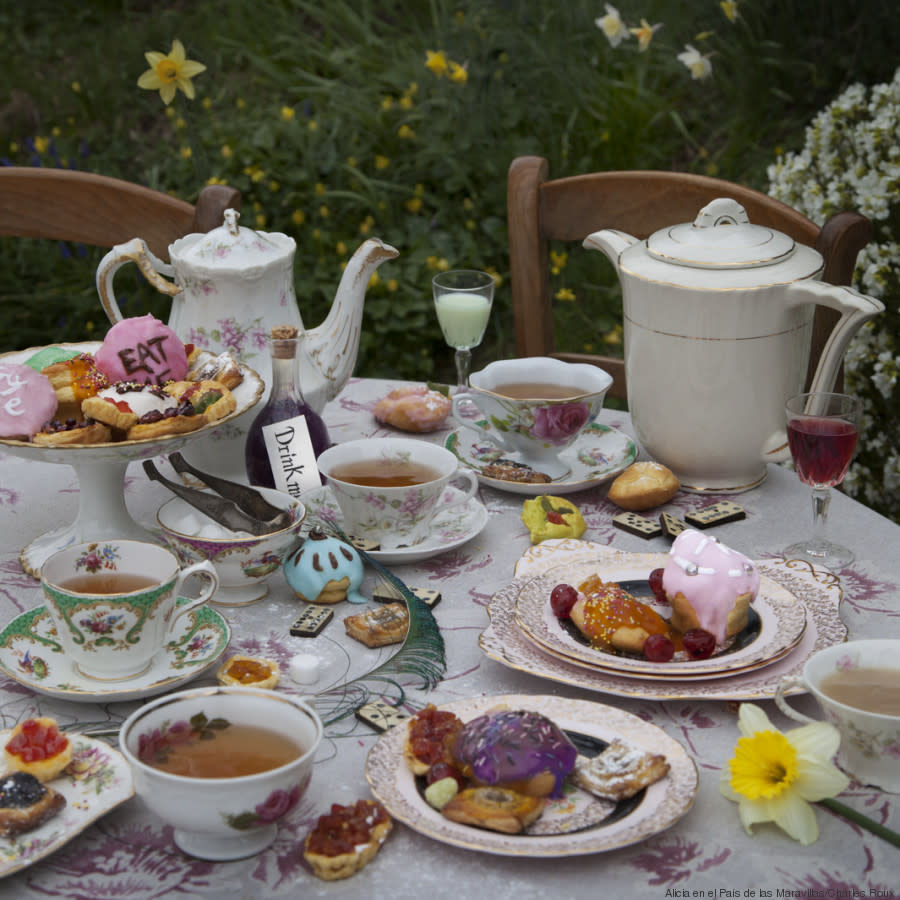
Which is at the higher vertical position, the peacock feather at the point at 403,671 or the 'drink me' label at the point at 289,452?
the 'drink me' label at the point at 289,452

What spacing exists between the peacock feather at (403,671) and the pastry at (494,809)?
0.19m

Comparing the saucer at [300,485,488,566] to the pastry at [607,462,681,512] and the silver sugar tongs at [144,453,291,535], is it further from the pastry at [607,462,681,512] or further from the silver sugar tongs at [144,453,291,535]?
the pastry at [607,462,681,512]

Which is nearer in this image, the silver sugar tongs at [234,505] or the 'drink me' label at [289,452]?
the silver sugar tongs at [234,505]

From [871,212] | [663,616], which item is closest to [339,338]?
[663,616]

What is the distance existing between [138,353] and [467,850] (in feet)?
2.22

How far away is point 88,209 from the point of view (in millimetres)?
2018

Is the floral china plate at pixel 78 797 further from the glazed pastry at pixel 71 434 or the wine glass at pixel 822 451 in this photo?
the wine glass at pixel 822 451

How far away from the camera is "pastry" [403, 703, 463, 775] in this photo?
2.90 feet

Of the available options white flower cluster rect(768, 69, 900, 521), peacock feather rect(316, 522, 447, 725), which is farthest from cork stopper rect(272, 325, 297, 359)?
white flower cluster rect(768, 69, 900, 521)

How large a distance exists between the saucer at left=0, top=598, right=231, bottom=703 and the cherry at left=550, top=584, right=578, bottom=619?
0.31m

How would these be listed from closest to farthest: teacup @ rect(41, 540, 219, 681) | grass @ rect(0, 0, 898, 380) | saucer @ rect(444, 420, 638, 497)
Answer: teacup @ rect(41, 540, 219, 681), saucer @ rect(444, 420, 638, 497), grass @ rect(0, 0, 898, 380)

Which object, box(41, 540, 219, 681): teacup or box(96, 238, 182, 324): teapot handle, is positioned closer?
box(41, 540, 219, 681): teacup

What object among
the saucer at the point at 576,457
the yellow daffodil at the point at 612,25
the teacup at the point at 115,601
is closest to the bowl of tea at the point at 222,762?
the teacup at the point at 115,601

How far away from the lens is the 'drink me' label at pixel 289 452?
4.43ft
